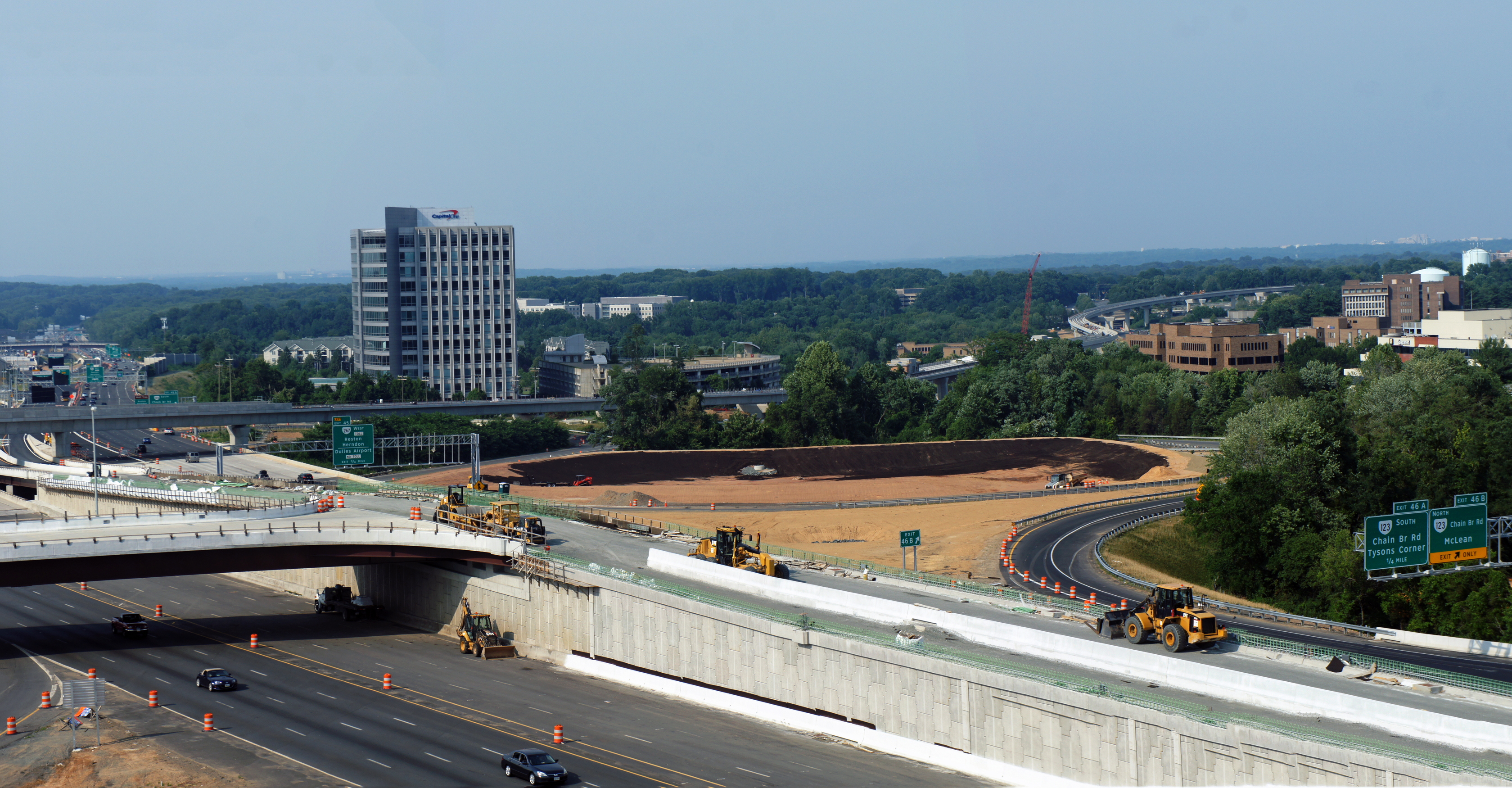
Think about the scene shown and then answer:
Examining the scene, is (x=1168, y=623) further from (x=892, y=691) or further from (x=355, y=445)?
(x=355, y=445)

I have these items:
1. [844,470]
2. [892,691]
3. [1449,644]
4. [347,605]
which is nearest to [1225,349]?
[844,470]

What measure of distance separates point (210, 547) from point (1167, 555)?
183 feet

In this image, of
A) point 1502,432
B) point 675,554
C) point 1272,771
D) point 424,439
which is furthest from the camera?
point 424,439

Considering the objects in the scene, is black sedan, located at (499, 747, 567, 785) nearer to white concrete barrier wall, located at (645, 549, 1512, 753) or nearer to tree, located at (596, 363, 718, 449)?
white concrete barrier wall, located at (645, 549, 1512, 753)

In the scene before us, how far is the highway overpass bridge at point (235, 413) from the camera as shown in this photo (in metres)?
126

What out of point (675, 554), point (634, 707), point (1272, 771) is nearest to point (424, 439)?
point (675, 554)

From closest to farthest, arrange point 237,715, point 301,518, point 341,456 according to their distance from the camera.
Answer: point 237,715
point 301,518
point 341,456

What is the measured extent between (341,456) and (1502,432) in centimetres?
7894

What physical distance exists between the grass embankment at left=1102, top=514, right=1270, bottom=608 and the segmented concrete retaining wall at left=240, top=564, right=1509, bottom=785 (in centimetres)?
3063

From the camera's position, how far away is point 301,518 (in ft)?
232

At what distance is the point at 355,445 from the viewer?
9550 cm

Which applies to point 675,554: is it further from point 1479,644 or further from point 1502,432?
point 1502,432

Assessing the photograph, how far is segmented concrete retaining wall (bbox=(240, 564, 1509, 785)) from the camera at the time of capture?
1387 inches

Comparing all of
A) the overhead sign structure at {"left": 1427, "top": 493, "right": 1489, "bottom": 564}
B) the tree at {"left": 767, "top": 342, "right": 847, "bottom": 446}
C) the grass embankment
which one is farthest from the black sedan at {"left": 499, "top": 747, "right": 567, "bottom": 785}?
the tree at {"left": 767, "top": 342, "right": 847, "bottom": 446}
